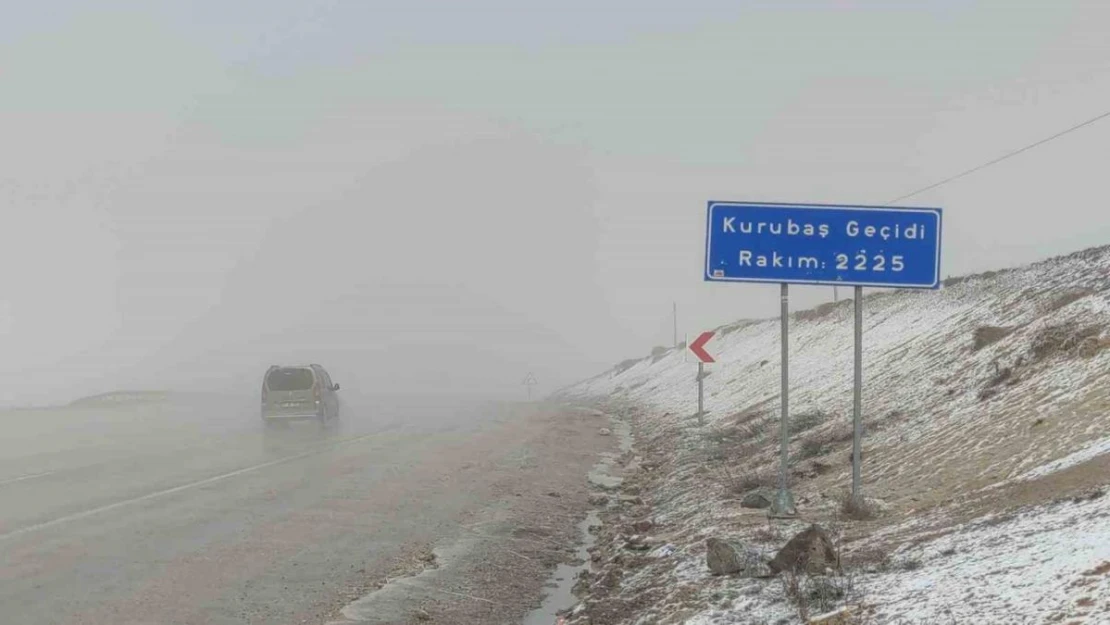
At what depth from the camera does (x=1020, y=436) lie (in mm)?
9641

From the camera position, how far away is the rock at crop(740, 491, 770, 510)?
10578 millimetres

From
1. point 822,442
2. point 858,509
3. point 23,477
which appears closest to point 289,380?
point 23,477

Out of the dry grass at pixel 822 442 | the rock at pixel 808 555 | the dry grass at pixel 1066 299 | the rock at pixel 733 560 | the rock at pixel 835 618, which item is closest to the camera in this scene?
the rock at pixel 835 618

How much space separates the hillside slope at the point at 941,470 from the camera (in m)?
5.64

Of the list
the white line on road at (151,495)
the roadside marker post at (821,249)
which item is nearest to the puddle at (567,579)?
the roadside marker post at (821,249)

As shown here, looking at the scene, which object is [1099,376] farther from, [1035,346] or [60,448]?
[60,448]

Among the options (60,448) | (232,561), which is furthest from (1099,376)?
(60,448)

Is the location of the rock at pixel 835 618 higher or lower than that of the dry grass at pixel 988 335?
lower

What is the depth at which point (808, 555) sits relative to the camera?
22.2 feet

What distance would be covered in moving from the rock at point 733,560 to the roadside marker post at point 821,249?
2277 millimetres

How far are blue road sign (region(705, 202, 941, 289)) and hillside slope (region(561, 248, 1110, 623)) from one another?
7.45ft

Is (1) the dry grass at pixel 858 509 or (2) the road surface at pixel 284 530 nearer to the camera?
(2) the road surface at pixel 284 530

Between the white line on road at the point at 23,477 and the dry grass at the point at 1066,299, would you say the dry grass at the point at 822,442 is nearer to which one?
the dry grass at the point at 1066,299

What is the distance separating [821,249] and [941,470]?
9.39 ft
